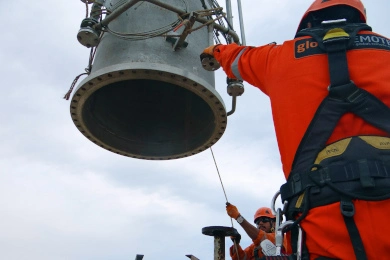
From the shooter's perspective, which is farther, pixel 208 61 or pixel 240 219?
pixel 240 219

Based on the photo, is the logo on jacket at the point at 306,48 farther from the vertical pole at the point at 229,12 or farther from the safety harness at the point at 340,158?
the vertical pole at the point at 229,12

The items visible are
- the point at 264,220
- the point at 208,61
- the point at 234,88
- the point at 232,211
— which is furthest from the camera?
the point at 264,220

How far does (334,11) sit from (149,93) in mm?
2450

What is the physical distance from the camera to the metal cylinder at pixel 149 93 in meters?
3.63

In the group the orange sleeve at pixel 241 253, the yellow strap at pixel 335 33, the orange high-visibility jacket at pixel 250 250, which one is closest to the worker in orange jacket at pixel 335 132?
the yellow strap at pixel 335 33

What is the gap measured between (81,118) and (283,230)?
2446 millimetres

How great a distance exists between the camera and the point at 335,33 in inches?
84.7

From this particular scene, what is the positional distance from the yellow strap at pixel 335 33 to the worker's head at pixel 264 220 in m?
4.30

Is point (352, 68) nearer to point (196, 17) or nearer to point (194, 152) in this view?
point (196, 17)

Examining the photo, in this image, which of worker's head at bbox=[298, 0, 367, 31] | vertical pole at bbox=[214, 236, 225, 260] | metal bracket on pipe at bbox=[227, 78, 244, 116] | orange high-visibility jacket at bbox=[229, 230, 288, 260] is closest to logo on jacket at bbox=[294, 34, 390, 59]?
worker's head at bbox=[298, 0, 367, 31]

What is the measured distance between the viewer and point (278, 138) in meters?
2.27

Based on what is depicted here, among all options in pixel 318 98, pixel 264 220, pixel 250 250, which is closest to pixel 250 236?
pixel 250 250

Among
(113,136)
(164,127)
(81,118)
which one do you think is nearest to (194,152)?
(164,127)

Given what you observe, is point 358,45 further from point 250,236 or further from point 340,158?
point 250,236
